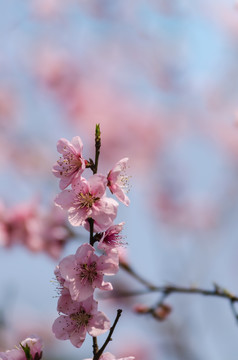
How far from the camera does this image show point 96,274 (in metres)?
1.15

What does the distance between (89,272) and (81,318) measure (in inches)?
4.1

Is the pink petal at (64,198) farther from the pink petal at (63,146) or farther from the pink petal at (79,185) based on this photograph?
the pink petal at (63,146)

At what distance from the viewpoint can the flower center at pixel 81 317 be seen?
1.13m

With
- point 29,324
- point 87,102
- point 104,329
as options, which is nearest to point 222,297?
point 104,329

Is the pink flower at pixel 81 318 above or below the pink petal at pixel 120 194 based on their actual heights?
below

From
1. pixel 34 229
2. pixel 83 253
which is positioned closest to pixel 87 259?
pixel 83 253

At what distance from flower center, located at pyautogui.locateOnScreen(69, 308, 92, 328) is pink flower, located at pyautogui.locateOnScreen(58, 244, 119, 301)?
0.05 meters

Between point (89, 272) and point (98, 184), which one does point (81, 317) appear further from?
point (98, 184)

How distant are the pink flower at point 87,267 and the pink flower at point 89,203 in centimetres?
7

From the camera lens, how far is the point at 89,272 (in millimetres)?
1148

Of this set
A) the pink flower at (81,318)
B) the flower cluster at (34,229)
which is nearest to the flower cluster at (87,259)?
the pink flower at (81,318)

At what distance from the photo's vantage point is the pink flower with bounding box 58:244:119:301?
3.65 ft

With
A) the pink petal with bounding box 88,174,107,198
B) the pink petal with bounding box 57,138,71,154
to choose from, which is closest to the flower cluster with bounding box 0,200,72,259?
the pink petal with bounding box 57,138,71,154

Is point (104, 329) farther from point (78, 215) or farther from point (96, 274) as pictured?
point (78, 215)
